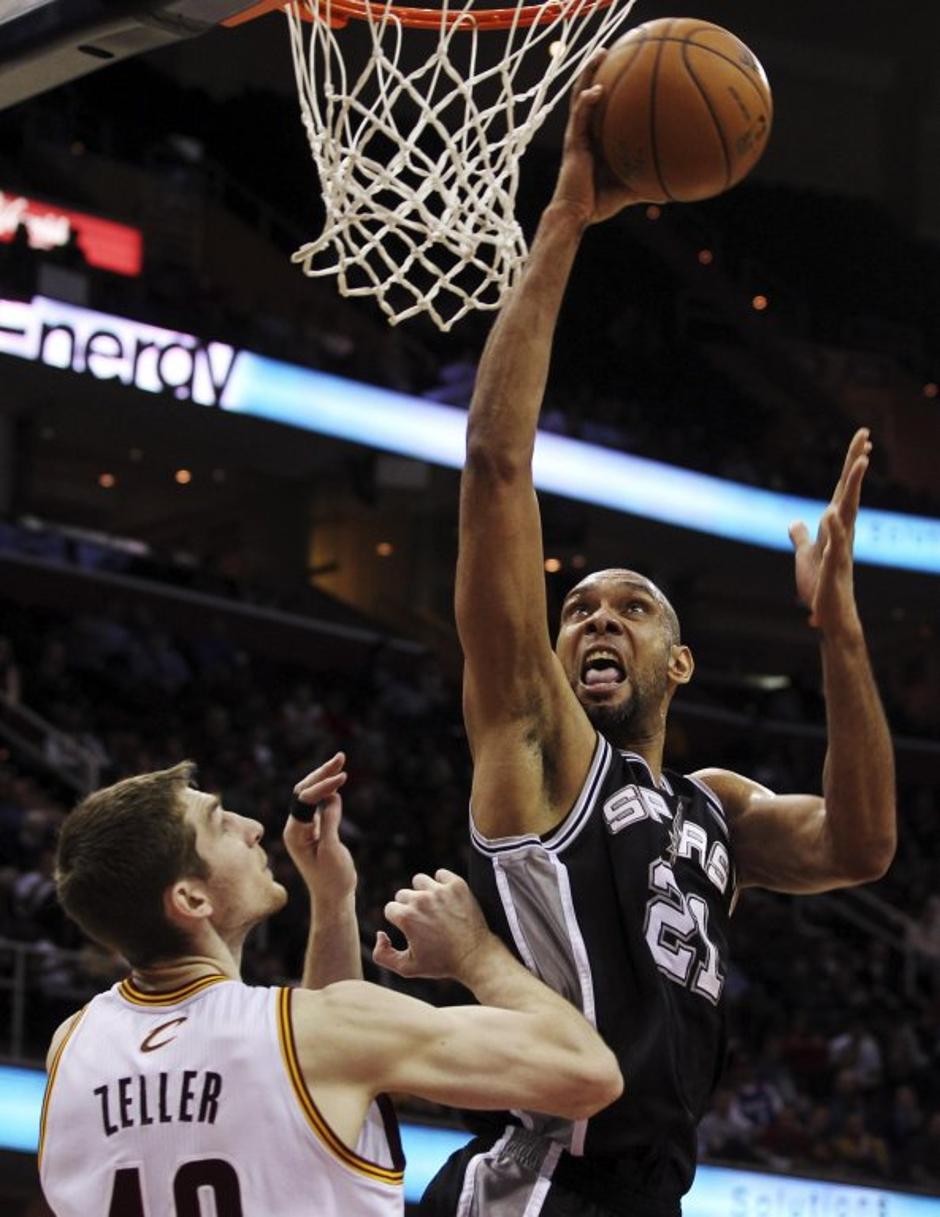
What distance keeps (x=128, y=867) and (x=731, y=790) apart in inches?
53.7

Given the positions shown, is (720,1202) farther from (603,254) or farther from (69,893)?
(603,254)

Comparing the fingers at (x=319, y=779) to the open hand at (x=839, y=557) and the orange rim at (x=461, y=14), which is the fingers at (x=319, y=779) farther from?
the orange rim at (x=461, y=14)

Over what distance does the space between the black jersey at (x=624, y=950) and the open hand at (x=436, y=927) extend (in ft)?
0.54

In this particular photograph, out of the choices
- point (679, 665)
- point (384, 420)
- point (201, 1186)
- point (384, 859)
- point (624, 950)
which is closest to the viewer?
point (201, 1186)

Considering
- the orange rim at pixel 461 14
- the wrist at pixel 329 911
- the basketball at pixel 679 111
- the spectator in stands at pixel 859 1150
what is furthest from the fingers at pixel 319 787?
the spectator in stands at pixel 859 1150

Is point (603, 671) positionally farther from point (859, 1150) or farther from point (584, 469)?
point (584, 469)

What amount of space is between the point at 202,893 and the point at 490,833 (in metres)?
0.55

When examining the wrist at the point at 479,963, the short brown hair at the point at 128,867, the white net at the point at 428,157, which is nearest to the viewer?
the short brown hair at the point at 128,867

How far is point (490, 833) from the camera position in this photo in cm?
316

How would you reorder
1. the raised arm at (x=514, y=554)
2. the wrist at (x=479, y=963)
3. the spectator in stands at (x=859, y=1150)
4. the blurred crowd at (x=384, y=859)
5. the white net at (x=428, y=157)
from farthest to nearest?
the spectator in stands at (x=859, y=1150) < the blurred crowd at (x=384, y=859) < the white net at (x=428, y=157) < the raised arm at (x=514, y=554) < the wrist at (x=479, y=963)

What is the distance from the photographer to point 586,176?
320cm

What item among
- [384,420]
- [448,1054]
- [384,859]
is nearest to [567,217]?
[448,1054]

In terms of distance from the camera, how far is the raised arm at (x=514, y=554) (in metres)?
3.03

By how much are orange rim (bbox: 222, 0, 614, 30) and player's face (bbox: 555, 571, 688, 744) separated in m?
1.46
